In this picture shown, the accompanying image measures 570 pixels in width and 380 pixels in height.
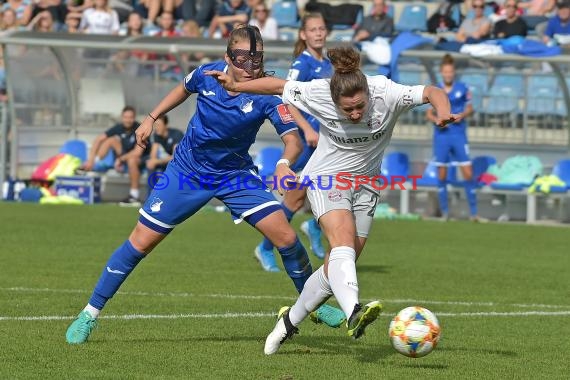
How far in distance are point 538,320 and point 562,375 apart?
2484 mm

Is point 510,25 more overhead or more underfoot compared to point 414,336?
more overhead

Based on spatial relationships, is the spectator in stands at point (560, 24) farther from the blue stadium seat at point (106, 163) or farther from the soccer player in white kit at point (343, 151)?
the soccer player in white kit at point (343, 151)

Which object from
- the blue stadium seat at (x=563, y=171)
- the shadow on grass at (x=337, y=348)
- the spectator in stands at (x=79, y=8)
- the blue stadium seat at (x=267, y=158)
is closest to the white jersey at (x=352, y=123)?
the shadow on grass at (x=337, y=348)

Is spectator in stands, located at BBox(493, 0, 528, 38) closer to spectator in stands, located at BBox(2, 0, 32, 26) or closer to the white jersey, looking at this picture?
spectator in stands, located at BBox(2, 0, 32, 26)

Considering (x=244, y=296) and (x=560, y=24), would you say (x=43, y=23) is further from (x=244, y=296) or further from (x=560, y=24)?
(x=244, y=296)

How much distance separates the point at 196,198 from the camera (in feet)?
26.9

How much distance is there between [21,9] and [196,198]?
19.7 meters

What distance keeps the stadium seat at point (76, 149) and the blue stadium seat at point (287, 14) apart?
18.6ft

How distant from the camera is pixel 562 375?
7.11 m

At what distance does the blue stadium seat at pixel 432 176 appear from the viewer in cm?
2028

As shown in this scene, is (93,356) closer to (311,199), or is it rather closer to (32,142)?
(311,199)

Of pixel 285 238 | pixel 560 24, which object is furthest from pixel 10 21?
pixel 285 238

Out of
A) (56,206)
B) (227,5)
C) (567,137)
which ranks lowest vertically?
(56,206)

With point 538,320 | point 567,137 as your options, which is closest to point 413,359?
point 538,320
